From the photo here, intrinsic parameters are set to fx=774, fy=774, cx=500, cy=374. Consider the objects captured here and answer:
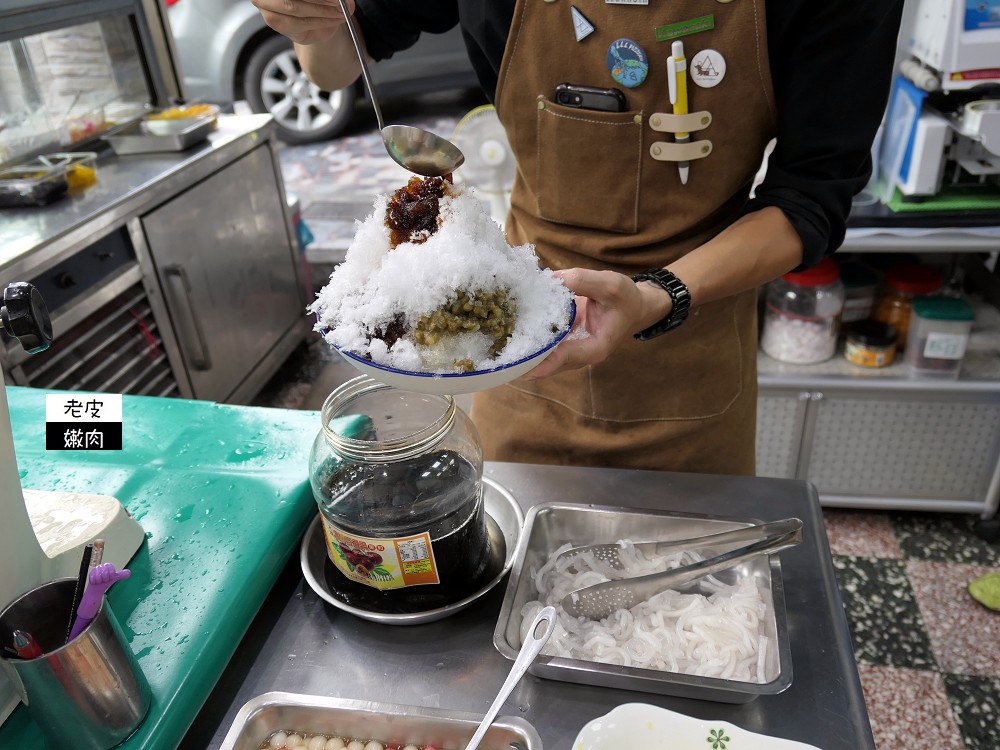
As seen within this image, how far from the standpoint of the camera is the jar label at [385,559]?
0.88m

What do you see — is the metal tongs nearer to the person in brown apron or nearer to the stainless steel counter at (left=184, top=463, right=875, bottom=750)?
the stainless steel counter at (left=184, top=463, right=875, bottom=750)

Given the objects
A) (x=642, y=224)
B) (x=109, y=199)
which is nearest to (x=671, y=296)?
(x=642, y=224)

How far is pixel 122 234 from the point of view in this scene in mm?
2361

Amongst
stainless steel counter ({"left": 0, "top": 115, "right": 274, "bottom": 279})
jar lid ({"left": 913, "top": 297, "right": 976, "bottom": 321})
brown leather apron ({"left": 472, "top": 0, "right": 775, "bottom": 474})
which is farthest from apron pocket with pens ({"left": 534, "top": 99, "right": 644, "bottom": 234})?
stainless steel counter ({"left": 0, "top": 115, "right": 274, "bottom": 279})

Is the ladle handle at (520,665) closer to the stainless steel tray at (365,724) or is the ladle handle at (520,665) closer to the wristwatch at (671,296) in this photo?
the stainless steel tray at (365,724)

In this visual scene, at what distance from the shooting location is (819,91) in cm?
111

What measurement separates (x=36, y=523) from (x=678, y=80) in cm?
105

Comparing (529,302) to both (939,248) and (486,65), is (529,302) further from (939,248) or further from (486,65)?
(939,248)

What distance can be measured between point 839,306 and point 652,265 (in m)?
1.21

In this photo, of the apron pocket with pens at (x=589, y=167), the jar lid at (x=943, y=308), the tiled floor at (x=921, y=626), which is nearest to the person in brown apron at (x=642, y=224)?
the apron pocket with pens at (x=589, y=167)

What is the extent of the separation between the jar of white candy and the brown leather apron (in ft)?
3.02

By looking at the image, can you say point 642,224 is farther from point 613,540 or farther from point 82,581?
point 82,581

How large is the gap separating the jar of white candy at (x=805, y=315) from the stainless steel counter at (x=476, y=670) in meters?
1.32

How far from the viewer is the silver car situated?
493 cm
